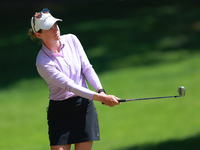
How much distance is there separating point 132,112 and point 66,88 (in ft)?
10.4

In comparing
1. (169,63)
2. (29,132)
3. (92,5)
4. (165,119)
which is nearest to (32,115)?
(29,132)

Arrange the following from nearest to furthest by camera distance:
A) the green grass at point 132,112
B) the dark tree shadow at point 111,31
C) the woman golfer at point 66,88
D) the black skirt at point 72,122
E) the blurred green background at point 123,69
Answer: the woman golfer at point 66,88
the black skirt at point 72,122
the green grass at point 132,112
the blurred green background at point 123,69
the dark tree shadow at point 111,31

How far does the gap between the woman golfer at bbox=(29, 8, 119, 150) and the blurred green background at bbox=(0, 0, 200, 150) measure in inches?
70.9

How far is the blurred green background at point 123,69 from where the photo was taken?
5.32 metres

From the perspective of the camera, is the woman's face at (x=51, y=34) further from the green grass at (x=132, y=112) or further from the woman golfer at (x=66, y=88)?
the green grass at (x=132, y=112)

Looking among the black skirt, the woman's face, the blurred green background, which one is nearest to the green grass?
the blurred green background

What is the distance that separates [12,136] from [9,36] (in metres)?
4.89

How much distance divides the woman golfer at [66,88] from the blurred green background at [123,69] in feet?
Answer: 5.91

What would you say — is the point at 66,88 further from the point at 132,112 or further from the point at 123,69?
the point at 123,69

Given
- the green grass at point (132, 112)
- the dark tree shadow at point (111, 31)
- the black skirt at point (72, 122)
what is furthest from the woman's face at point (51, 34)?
the dark tree shadow at point (111, 31)

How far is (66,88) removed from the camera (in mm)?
2967

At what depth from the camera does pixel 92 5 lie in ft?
37.9

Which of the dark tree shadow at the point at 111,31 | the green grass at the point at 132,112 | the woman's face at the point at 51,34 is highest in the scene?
the woman's face at the point at 51,34

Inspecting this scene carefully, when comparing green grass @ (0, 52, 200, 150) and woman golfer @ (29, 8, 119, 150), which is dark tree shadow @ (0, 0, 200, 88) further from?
woman golfer @ (29, 8, 119, 150)
